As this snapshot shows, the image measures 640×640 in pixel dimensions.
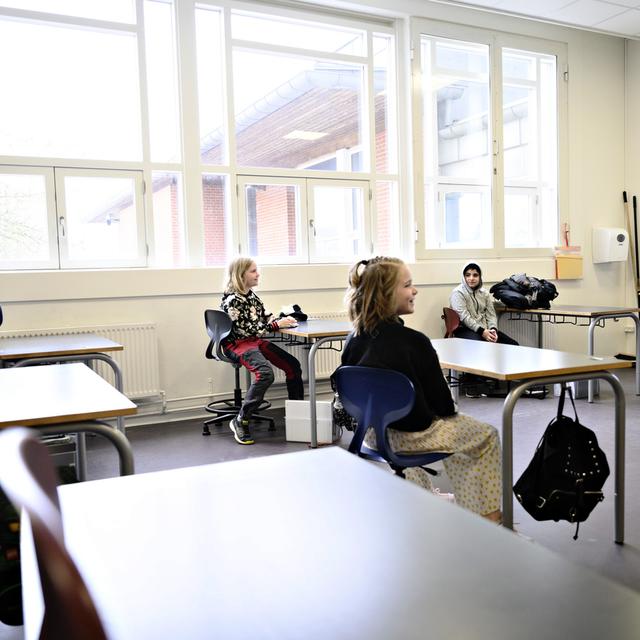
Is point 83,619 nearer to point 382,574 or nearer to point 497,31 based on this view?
point 382,574

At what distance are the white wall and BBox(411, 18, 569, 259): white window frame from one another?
0.09 metres

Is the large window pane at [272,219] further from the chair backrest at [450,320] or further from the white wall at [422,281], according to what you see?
the chair backrest at [450,320]

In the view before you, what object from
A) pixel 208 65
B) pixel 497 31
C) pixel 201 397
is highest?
pixel 497 31

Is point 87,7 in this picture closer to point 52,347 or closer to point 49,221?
point 49,221

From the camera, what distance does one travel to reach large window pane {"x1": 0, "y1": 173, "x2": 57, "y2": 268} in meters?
4.64

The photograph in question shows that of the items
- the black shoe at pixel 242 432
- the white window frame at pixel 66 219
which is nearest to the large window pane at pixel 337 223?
the white window frame at pixel 66 219

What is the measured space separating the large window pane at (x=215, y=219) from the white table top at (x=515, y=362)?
2669mm

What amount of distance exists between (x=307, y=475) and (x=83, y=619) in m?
0.76

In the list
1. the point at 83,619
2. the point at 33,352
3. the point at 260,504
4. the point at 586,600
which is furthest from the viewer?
the point at 33,352

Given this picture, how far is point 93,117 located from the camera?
16.2ft

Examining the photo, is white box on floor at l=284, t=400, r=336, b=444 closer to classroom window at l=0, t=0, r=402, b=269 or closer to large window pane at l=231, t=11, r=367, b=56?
classroom window at l=0, t=0, r=402, b=269

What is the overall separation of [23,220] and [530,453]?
3759 mm

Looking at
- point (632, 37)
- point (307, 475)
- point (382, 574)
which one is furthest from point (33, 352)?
point (632, 37)

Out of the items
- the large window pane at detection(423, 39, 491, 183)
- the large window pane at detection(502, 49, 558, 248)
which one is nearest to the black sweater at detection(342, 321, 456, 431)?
the large window pane at detection(423, 39, 491, 183)
